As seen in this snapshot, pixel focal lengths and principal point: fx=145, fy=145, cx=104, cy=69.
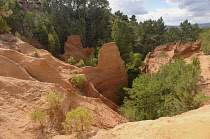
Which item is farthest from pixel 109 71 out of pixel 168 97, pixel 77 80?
pixel 168 97

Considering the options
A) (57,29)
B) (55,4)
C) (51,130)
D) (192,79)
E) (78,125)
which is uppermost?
(55,4)

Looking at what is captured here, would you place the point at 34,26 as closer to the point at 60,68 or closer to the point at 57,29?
the point at 57,29

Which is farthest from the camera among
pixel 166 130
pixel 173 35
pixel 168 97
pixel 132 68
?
pixel 173 35

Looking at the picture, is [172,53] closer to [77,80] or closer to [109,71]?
[109,71]

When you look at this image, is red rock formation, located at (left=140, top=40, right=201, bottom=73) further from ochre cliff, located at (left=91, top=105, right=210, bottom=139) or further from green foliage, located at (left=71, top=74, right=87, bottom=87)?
ochre cliff, located at (left=91, top=105, right=210, bottom=139)

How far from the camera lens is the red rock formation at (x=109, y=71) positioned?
18859 mm

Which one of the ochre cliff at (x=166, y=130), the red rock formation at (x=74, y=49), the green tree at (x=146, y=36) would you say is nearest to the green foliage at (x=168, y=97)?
the ochre cliff at (x=166, y=130)

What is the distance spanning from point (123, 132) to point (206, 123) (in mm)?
3021

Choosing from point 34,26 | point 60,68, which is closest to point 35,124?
point 60,68

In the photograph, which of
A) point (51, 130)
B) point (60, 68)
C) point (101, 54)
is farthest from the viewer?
point (101, 54)

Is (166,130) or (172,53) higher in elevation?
(172,53)

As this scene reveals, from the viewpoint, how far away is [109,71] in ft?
64.1

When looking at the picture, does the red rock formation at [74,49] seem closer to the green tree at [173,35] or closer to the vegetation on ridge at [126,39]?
the vegetation on ridge at [126,39]

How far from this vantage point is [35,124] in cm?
602
